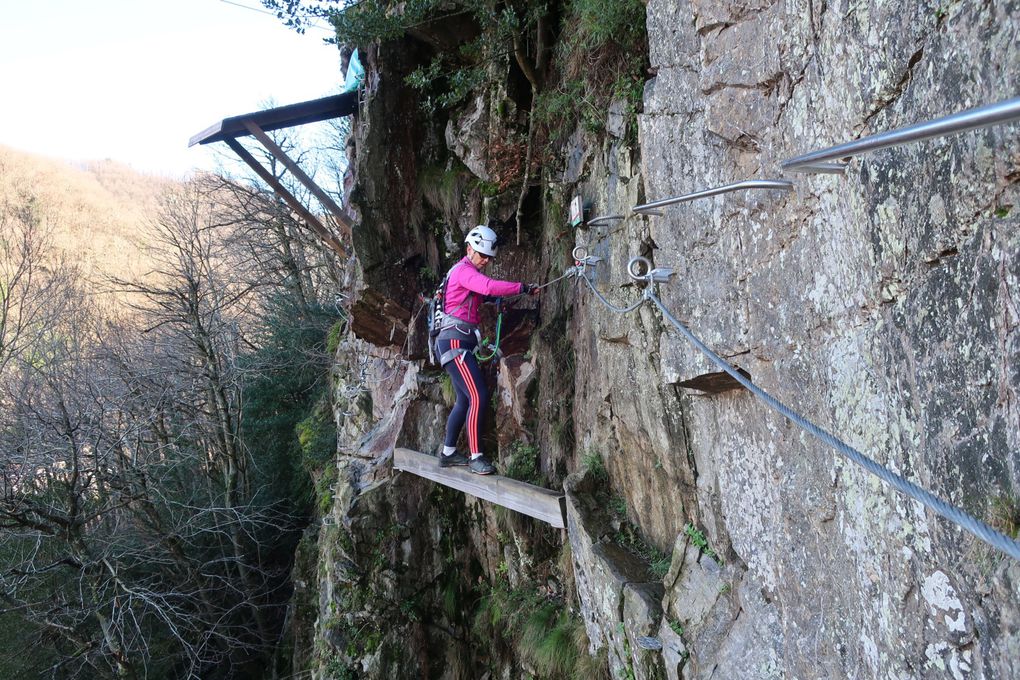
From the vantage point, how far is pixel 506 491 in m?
6.23

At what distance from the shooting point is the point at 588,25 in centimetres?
538

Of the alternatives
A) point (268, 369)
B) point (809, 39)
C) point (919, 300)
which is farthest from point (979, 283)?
point (268, 369)

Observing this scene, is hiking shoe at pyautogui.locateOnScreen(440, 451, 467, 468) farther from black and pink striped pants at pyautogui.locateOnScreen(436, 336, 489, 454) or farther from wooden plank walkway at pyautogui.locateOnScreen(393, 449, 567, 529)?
black and pink striped pants at pyautogui.locateOnScreen(436, 336, 489, 454)

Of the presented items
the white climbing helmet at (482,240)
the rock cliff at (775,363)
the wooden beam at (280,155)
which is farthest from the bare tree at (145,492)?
the white climbing helmet at (482,240)

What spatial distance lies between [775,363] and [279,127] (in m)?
7.08

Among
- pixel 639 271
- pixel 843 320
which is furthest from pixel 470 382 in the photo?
pixel 843 320

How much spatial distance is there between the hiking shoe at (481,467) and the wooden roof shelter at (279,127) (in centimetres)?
343

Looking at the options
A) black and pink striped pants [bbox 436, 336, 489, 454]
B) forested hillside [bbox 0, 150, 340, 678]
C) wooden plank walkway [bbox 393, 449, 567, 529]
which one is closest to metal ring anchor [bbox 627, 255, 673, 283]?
wooden plank walkway [bbox 393, 449, 567, 529]

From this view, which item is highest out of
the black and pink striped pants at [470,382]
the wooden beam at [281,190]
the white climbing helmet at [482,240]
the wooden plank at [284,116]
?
the wooden plank at [284,116]

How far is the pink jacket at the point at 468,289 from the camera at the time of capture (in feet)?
19.3

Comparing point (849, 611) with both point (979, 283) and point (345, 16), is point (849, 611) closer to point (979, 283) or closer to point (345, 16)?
point (979, 283)

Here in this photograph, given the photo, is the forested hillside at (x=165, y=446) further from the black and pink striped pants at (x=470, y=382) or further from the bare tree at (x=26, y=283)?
the black and pink striped pants at (x=470, y=382)

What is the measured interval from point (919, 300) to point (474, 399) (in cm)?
450

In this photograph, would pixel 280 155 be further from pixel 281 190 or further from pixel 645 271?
pixel 645 271
